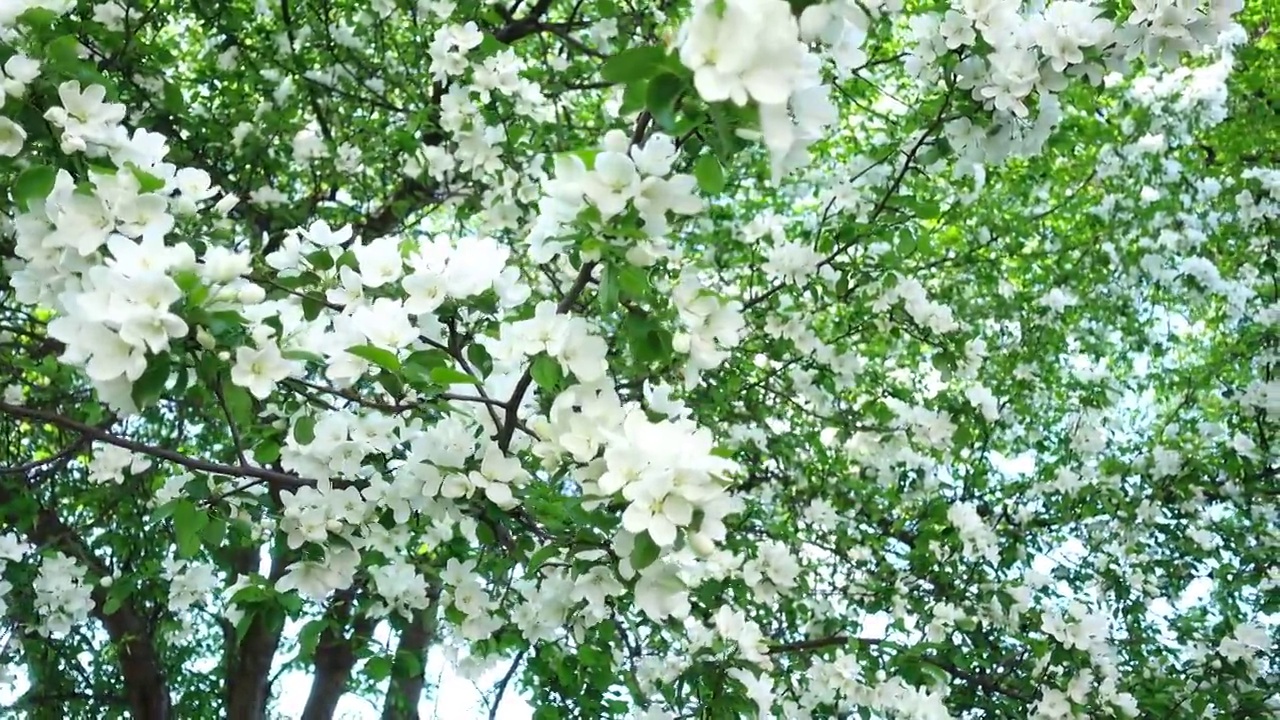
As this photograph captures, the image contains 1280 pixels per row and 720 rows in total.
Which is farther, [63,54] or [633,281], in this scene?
[63,54]

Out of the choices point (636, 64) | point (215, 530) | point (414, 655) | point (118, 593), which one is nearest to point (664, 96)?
point (636, 64)

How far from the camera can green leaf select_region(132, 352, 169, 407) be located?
4.37 ft

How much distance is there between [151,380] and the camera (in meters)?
1.34

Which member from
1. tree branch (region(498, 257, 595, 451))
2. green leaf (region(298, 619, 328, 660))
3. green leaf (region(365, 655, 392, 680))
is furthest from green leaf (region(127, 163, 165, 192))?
green leaf (region(365, 655, 392, 680))

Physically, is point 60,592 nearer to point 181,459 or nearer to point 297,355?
point 181,459

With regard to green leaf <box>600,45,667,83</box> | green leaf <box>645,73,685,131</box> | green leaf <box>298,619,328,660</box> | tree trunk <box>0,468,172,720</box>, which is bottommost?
green leaf <box>298,619,328,660</box>

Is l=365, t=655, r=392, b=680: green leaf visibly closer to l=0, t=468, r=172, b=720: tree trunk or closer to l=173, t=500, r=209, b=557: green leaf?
l=173, t=500, r=209, b=557: green leaf

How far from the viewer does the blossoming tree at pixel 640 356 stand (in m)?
1.48

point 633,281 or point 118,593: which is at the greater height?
point 118,593

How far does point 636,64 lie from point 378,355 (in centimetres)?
54

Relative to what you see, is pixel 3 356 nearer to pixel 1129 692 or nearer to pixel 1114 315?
pixel 1129 692

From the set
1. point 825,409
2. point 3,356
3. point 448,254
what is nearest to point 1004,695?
point 825,409

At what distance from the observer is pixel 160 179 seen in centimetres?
154

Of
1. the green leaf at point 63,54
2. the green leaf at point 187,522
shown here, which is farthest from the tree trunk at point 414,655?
the green leaf at point 63,54
